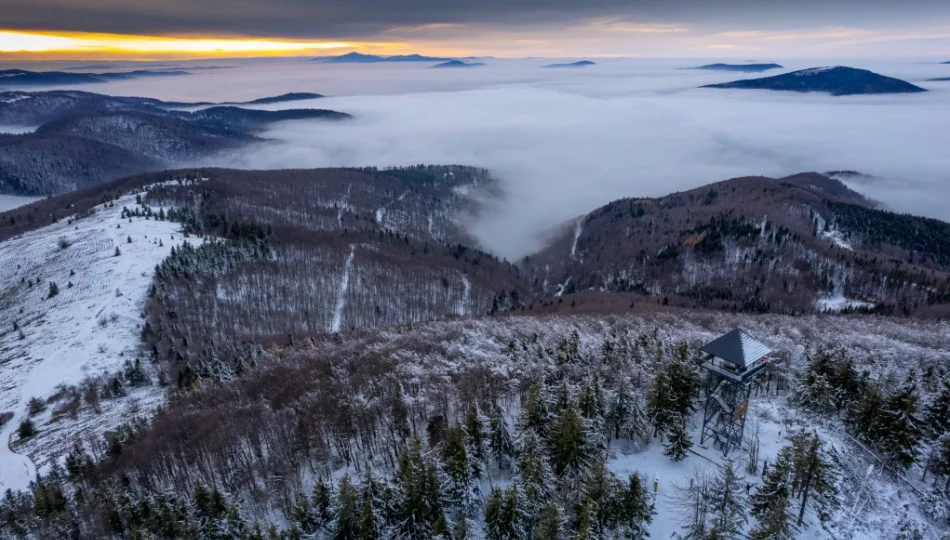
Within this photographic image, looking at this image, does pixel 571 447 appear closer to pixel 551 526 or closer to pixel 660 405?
pixel 551 526

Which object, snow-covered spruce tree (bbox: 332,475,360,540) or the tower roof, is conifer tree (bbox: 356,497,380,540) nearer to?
snow-covered spruce tree (bbox: 332,475,360,540)

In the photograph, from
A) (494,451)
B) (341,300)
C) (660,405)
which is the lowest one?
(341,300)

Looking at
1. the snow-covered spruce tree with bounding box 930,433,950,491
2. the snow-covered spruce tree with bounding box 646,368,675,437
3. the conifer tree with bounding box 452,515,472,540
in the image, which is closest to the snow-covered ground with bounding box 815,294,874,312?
the snow-covered spruce tree with bounding box 930,433,950,491

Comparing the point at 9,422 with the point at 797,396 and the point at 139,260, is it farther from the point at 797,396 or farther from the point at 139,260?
the point at 797,396

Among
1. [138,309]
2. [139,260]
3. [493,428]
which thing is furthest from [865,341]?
[139,260]

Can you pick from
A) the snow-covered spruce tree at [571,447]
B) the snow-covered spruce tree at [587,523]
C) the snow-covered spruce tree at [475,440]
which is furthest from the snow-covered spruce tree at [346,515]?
the snow-covered spruce tree at [571,447]

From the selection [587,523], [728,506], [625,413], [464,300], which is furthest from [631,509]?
[464,300]
